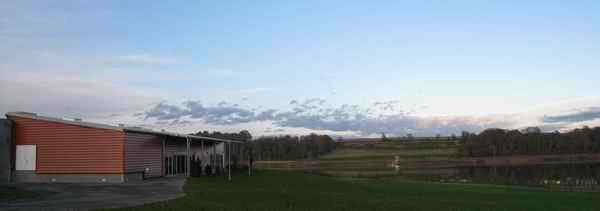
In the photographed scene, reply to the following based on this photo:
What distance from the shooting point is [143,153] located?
3672 centimetres

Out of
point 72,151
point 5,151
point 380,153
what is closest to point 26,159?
point 5,151

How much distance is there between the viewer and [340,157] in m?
129

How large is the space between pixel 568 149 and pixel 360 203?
114351mm

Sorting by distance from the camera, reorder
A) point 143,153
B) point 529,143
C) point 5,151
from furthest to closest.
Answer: point 529,143, point 143,153, point 5,151

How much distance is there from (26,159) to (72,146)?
2.60 m

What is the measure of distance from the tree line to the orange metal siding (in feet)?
335

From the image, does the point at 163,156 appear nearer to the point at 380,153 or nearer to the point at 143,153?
the point at 143,153

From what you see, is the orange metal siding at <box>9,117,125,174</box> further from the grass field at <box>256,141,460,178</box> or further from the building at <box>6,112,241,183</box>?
the grass field at <box>256,141,460,178</box>

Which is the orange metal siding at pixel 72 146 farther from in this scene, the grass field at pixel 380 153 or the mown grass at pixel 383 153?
the mown grass at pixel 383 153

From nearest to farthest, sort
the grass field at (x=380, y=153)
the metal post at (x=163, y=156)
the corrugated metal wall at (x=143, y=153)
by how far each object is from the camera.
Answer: the corrugated metal wall at (x=143, y=153), the metal post at (x=163, y=156), the grass field at (x=380, y=153)

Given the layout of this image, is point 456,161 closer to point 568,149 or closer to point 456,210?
point 568,149

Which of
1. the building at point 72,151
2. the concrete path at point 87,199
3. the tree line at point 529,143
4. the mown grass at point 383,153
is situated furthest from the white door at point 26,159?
the tree line at point 529,143

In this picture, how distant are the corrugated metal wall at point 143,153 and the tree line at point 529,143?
96508mm

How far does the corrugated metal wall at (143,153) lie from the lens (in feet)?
113
